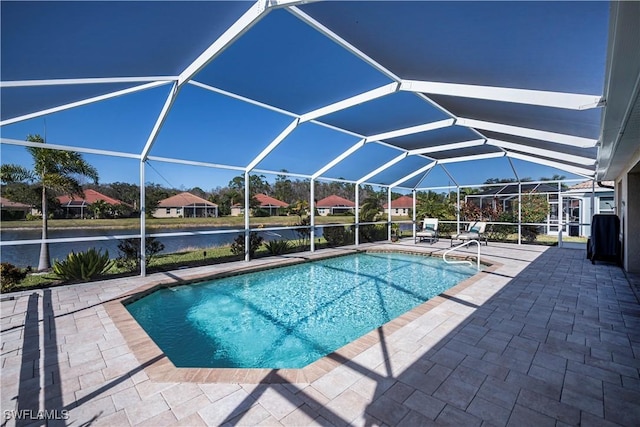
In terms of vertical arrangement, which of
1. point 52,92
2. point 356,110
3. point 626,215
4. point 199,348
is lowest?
point 199,348

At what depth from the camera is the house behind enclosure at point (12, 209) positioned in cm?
732

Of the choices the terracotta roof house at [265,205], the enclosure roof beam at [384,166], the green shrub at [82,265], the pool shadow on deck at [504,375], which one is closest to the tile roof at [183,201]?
the terracotta roof house at [265,205]

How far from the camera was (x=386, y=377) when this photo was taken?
9.71 feet

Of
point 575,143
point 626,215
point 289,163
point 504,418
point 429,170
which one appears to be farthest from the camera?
point 429,170

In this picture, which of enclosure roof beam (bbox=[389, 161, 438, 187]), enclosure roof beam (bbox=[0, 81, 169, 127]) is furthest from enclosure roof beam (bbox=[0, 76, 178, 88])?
enclosure roof beam (bbox=[389, 161, 438, 187])

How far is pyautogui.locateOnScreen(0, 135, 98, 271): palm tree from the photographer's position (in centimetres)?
775

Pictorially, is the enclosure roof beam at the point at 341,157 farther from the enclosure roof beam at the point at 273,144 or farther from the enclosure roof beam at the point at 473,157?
the enclosure roof beam at the point at 473,157

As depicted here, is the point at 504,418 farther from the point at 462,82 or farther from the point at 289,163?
the point at 289,163

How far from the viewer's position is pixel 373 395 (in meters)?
2.67

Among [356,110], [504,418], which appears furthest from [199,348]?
[356,110]

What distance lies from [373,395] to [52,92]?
6.23m

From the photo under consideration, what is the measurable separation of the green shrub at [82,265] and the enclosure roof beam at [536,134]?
9474mm

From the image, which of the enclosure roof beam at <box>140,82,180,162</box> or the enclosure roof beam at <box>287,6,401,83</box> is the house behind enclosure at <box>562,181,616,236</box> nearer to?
the enclosure roof beam at <box>287,6,401,83</box>

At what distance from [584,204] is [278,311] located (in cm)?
1855
